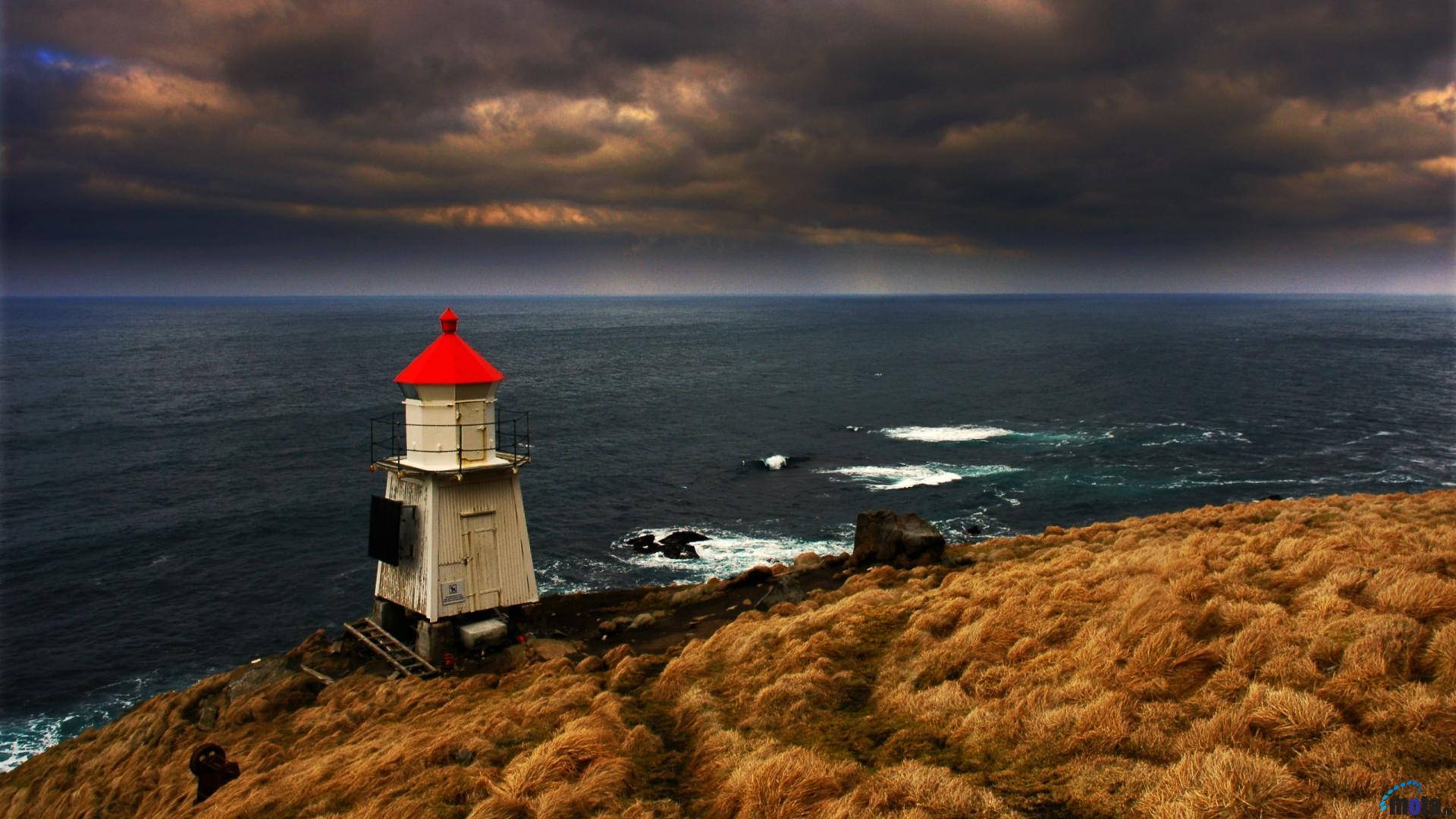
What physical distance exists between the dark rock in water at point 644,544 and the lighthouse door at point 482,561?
1726cm

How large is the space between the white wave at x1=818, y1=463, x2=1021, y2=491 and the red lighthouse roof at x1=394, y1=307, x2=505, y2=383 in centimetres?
3159

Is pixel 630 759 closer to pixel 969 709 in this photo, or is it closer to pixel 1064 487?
pixel 969 709

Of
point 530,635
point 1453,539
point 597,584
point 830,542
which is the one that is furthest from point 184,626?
point 1453,539

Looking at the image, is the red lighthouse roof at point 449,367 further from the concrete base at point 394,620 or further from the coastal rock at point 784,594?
the coastal rock at point 784,594

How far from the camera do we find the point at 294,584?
36031 mm

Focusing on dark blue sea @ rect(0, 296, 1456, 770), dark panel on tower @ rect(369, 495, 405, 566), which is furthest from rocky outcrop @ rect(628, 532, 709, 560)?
dark panel on tower @ rect(369, 495, 405, 566)

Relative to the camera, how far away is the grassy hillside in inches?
342

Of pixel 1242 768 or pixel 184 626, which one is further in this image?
pixel 184 626

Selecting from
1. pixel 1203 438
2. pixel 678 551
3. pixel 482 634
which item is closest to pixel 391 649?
pixel 482 634

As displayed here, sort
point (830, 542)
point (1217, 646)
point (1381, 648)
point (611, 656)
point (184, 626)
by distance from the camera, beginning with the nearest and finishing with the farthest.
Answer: point (1381, 648) < point (1217, 646) < point (611, 656) < point (184, 626) < point (830, 542)

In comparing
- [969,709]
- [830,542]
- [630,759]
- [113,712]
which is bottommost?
[113,712]

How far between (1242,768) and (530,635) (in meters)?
17.3

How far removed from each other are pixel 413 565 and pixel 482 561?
5.67 ft

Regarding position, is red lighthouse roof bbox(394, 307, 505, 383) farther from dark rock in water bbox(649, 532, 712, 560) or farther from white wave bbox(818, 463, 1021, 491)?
white wave bbox(818, 463, 1021, 491)
